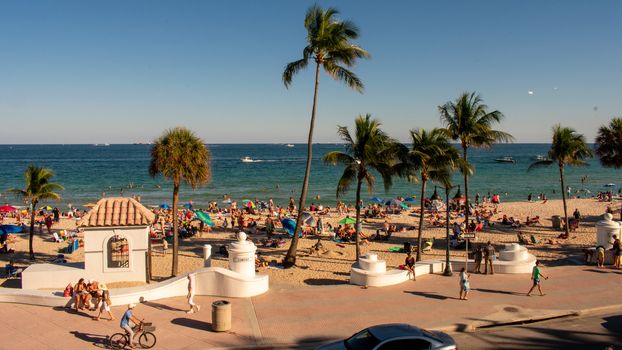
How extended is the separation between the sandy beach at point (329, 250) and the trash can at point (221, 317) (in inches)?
191

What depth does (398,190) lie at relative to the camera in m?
69.3

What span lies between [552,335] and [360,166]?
34.3 ft

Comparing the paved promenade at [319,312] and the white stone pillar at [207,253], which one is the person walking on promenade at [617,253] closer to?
the paved promenade at [319,312]

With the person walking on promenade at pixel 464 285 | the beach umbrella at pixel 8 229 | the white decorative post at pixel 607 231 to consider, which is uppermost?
the white decorative post at pixel 607 231

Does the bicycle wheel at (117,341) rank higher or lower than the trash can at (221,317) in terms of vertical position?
lower

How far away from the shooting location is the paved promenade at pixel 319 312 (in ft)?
37.4

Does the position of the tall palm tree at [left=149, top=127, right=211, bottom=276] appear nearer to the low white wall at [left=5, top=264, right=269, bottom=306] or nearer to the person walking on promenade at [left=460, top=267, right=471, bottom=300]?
the low white wall at [left=5, top=264, right=269, bottom=306]

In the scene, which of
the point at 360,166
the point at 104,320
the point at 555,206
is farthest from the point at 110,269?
the point at 555,206

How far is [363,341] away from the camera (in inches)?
355

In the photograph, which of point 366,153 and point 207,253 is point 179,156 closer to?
point 207,253

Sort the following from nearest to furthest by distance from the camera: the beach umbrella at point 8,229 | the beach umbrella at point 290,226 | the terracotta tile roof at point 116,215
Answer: the terracotta tile roof at point 116,215
the beach umbrella at point 8,229
the beach umbrella at point 290,226

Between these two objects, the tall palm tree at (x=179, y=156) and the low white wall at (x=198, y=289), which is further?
the tall palm tree at (x=179, y=156)

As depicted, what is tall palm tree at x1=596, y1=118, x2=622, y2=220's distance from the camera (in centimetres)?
2745

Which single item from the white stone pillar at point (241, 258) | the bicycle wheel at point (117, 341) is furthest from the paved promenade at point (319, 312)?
the white stone pillar at point (241, 258)
